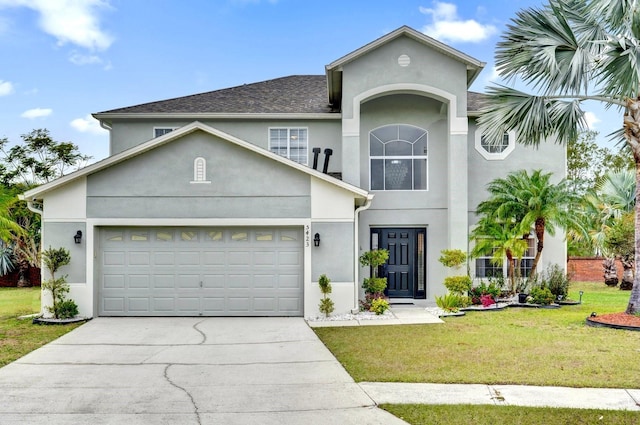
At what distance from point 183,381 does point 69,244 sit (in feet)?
23.9

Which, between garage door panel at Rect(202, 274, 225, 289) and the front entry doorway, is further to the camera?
the front entry doorway

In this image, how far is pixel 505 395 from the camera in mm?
6891

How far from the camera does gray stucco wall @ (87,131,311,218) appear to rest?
44.9 ft

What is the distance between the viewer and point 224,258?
13852mm

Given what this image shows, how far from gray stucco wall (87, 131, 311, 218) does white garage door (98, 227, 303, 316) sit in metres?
0.69

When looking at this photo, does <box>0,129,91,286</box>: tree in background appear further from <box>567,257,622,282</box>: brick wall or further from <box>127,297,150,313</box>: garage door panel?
<box>567,257,622,282</box>: brick wall

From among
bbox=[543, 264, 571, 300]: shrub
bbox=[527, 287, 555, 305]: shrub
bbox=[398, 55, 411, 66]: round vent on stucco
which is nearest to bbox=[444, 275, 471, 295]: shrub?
bbox=[527, 287, 555, 305]: shrub

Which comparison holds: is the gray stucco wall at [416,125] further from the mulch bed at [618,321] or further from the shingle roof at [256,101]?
the mulch bed at [618,321]

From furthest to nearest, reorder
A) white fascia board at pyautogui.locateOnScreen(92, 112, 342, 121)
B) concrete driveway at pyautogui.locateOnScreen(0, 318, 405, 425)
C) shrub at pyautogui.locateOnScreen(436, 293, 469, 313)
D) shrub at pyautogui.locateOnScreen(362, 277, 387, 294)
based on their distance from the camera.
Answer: white fascia board at pyautogui.locateOnScreen(92, 112, 342, 121) → shrub at pyautogui.locateOnScreen(362, 277, 387, 294) → shrub at pyautogui.locateOnScreen(436, 293, 469, 313) → concrete driveway at pyautogui.locateOnScreen(0, 318, 405, 425)

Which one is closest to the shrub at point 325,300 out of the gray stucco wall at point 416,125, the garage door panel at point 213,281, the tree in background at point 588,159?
the garage door panel at point 213,281

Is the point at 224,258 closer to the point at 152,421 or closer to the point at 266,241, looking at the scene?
the point at 266,241

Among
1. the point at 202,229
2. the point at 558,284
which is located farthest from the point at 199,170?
the point at 558,284

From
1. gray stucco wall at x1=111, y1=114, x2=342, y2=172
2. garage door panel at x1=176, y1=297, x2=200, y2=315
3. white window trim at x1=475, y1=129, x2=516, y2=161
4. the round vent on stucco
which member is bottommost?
garage door panel at x1=176, y1=297, x2=200, y2=315

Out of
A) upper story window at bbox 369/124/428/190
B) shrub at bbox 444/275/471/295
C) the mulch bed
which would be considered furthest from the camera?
upper story window at bbox 369/124/428/190
